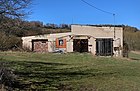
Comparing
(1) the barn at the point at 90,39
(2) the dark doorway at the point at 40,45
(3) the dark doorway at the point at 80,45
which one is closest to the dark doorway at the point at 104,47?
(1) the barn at the point at 90,39

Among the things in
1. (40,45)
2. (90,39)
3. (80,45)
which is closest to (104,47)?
(90,39)

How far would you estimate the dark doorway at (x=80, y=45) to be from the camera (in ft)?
208

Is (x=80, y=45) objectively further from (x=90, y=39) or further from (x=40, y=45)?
(x=40, y=45)

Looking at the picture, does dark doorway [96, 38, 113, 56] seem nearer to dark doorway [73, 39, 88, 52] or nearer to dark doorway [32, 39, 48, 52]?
dark doorway [73, 39, 88, 52]

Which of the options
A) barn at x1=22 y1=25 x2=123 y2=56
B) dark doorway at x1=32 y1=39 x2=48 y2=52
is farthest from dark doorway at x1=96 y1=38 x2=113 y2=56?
dark doorway at x1=32 y1=39 x2=48 y2=52

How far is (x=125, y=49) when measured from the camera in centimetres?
6297

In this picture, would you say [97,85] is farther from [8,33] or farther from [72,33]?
[72,33]

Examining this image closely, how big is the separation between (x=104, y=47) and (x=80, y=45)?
4.72 meters

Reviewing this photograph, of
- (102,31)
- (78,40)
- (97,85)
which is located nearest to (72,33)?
(78,40)

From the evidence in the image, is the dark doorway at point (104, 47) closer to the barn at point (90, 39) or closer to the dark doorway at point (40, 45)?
the barn at point (90, 39)

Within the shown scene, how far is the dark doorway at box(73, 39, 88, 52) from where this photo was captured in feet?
208

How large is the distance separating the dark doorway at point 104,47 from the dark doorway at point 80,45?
7.84 feet

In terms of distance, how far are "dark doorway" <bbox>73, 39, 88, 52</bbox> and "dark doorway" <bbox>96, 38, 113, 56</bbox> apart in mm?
2390

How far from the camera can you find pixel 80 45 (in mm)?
63562
